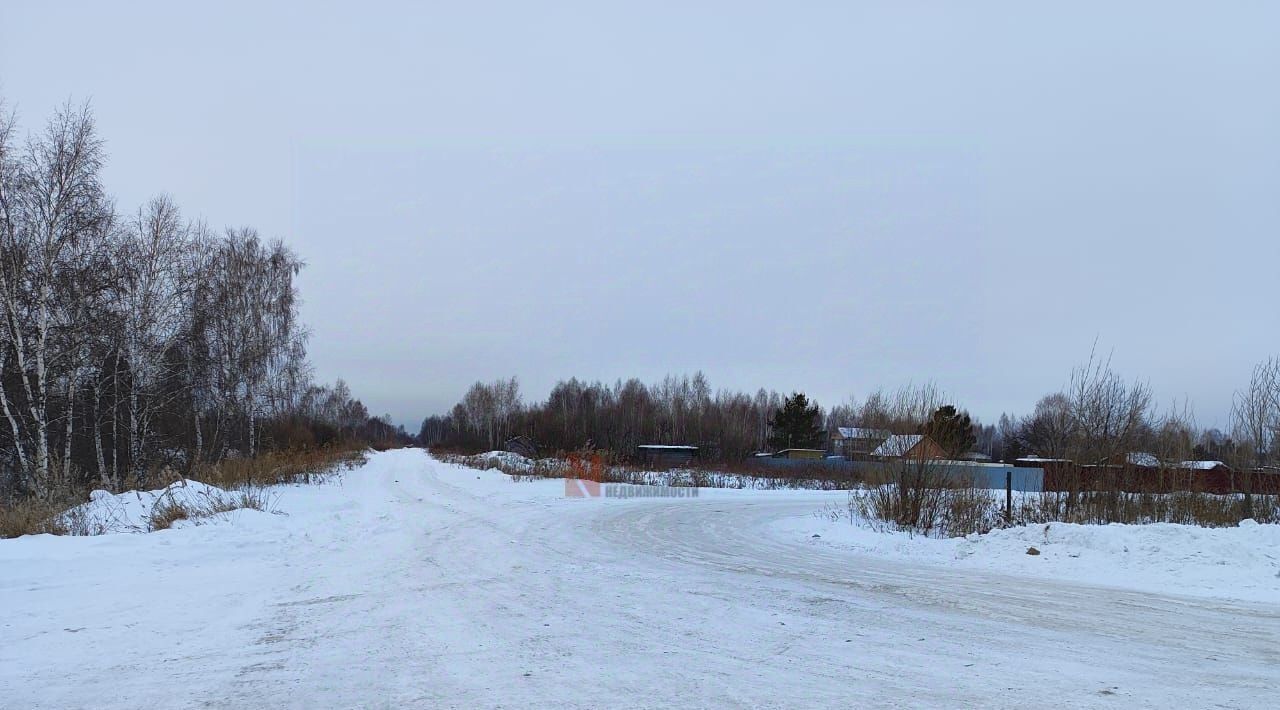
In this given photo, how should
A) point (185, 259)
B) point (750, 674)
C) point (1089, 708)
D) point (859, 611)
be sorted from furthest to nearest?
point (185, 259) → point (859, 611) → point (750, 674) → point (1089, 708)

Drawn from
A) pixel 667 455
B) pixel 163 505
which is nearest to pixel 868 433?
pixel 163 505

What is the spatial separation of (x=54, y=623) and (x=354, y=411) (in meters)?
134

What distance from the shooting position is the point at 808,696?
5.21m

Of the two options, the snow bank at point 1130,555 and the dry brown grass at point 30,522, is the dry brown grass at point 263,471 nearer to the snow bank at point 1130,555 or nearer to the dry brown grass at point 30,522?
the dry brown grass at point 30,522

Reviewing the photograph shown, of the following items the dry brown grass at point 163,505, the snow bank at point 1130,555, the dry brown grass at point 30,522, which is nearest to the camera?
the snow bank at point 1130,555

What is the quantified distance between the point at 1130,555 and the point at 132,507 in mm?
17280

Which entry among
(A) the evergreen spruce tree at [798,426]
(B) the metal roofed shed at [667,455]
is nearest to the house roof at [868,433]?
(B) the metal roofed shed at [667,455]

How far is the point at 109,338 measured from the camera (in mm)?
21188

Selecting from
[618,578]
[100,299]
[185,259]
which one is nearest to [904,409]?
[618,578]

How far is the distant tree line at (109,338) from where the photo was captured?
1852 cm

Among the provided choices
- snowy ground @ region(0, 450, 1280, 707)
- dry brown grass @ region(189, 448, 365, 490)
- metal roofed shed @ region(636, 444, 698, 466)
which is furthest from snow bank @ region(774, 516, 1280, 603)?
metal roofed shed @ region(636, 444, 698, 466)

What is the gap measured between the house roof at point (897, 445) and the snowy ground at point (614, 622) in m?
3.28

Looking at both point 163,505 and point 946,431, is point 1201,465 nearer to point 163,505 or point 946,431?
point 946,431

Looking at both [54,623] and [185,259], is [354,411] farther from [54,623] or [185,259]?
[54,623]
